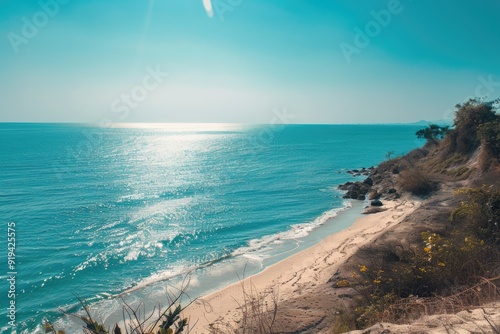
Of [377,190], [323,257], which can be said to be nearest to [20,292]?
[323,257]

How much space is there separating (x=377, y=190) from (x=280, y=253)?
2151 centimetres

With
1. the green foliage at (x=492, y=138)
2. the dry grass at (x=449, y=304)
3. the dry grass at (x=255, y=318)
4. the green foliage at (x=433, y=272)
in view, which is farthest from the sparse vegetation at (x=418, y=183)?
the dry grass at (x=449, y=304)

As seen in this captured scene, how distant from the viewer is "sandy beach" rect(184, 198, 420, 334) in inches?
544

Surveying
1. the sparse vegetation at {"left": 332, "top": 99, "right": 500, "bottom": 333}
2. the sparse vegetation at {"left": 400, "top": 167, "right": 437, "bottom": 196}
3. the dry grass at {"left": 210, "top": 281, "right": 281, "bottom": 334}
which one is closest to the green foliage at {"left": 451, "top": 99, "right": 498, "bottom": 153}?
the sparse vegetation at {"left": 400, "top": 167, "right": 437, "bottom": 196}

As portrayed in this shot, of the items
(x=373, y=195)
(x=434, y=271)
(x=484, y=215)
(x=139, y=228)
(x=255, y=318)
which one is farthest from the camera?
(x=373, y=195)

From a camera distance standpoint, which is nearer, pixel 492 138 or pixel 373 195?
pixel 492 138

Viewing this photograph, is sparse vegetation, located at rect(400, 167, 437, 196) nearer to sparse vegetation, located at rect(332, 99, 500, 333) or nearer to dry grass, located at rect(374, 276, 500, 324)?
sparse vegetation, located at rect(332, 99, 500, 333)

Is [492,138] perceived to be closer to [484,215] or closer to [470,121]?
[470,121]

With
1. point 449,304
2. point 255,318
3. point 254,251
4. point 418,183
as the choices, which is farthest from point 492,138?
point 255,318

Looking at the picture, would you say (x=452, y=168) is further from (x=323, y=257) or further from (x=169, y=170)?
(x=169, y=170)

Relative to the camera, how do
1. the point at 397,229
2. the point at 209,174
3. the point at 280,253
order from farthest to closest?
the point at 209,174
the point at 280,253
the point at 397,229

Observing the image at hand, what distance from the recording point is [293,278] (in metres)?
17.3

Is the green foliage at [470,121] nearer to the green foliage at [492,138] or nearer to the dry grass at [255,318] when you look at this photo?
the green foliage at [492,138]

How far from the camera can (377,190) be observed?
3884cm
